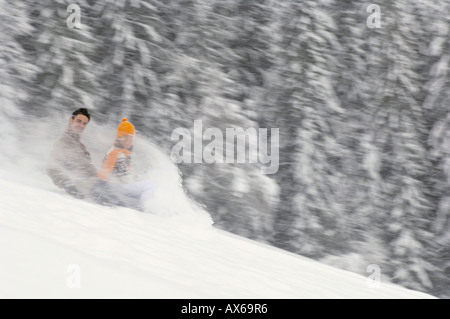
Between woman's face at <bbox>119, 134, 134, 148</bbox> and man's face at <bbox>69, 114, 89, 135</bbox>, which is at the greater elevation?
man's face at <bbox>69, 114, 89, 135</bbox>

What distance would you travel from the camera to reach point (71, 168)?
18.3ft

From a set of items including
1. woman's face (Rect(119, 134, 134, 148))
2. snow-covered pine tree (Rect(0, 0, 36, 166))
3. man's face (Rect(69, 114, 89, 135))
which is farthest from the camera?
snow-covered pine tree (Rect(0, 0, 36, 166))

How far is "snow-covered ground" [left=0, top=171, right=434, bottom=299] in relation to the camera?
2766 millimetres

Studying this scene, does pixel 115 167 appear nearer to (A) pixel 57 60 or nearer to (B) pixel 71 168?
A: (B) pixel 71 168

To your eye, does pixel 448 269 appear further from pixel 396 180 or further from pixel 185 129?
pixel 185 129

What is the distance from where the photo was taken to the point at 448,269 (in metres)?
9.53

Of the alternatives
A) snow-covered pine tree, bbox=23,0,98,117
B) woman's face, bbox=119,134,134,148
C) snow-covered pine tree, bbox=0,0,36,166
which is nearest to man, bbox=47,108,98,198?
woman's face, bbox=119,134,134,148

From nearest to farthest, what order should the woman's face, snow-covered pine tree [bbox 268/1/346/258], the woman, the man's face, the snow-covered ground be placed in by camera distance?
the snow-covered ground
the woman
the woman's face
the man's face
snow-covered pine tree [bbox 268/1/346/258]

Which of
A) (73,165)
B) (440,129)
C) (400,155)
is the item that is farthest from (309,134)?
(73,165)

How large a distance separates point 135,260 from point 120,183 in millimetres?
2230

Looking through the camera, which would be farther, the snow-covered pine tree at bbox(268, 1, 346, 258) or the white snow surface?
the snow-covered pine tree at bbox(268, 1, 346, 258)

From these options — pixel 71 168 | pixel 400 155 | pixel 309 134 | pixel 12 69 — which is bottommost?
pixel 71 168

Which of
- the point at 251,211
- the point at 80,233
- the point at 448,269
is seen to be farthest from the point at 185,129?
the point at 448,269

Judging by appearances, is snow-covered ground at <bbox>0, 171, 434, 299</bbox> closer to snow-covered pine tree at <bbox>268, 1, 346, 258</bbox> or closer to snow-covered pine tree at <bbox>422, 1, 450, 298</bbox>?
snow-covered pine tree at <bbox>268, 1, 346, 258</bbox>
